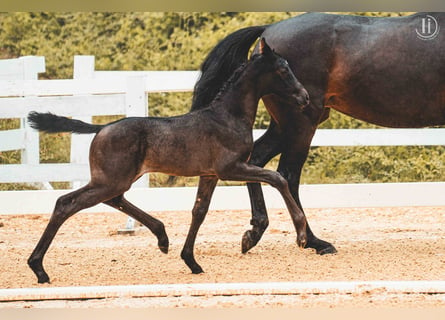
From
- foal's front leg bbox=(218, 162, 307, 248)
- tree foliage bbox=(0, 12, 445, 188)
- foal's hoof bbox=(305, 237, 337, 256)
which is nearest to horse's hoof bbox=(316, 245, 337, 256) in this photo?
foal's hoof bbox=(305, 237, 337, 256)

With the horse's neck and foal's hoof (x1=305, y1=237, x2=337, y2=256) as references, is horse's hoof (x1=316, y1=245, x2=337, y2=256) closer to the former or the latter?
foal's hoof (x1=305, y1=237, x2=337, y2=256)

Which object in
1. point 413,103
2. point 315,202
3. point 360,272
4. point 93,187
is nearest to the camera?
point 93,187

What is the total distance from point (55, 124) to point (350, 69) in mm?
2456

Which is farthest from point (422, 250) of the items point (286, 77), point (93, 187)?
point (93, 187)

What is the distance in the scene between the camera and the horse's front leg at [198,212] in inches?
230

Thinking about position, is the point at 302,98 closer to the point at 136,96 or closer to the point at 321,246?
the point at 321,246

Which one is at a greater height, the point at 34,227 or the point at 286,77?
the point at 286,77

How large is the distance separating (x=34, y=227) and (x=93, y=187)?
12.0 ft

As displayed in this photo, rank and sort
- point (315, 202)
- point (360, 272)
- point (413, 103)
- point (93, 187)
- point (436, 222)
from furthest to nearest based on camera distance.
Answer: point (436, 222), point (315, 202), point (413, 103), point (360, 272), point (93, 187)

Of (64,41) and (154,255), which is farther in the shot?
(64,41)

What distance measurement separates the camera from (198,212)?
19.1 feet

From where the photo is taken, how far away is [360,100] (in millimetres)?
6840

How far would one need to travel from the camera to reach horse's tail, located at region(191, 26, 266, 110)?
6.15 meters

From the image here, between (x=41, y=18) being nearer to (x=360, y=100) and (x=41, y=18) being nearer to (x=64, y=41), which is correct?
(x=64, y=41)
